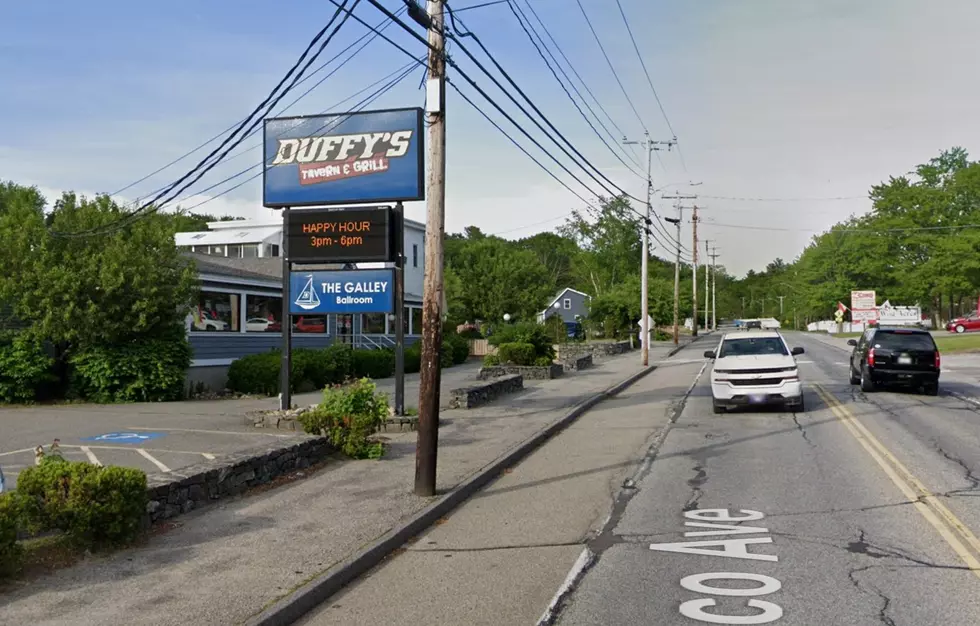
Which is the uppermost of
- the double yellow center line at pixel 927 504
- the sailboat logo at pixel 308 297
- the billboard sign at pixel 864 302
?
the billboard sign at pixel 864 302

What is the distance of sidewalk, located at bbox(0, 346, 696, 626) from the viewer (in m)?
5.55

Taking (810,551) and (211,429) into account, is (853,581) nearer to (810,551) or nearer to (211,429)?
(810,551)

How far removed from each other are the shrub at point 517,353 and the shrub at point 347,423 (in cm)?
1431

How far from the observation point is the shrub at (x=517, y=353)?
27.8 metres

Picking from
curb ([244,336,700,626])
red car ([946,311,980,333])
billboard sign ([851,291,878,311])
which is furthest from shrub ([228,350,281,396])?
red car ([946,311,980,333])

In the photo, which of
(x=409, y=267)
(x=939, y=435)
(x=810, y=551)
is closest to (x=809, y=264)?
(x=409, y=267)

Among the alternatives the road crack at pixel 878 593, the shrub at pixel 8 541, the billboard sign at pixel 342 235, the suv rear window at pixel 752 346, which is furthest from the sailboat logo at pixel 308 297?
the road crack at pixel 878 593

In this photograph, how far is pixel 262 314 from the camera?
26094 mm

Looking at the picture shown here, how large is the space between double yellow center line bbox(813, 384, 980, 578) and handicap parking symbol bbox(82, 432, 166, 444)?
35.6ft

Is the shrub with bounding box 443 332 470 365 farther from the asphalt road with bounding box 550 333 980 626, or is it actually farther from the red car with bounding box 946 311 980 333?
the red car with bounding box 946 311 980 333

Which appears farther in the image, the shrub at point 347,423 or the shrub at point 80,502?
the shrub at point 347,423

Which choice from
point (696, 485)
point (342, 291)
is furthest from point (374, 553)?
point (342, 291)

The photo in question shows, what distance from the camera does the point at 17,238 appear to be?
60.5 feet

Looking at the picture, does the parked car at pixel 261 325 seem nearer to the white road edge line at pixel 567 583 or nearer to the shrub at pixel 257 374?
the shrub at pixel 257 374
